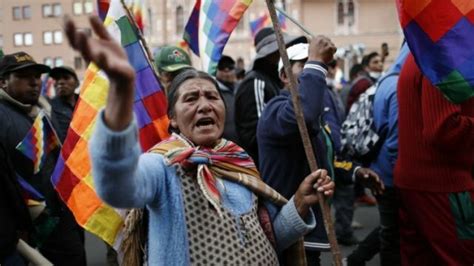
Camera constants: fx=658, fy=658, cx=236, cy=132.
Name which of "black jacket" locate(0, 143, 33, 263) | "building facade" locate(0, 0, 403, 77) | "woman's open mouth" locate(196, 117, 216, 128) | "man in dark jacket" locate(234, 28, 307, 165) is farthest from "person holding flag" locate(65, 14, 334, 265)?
"building facade" locate(0, 0, 403, 77)

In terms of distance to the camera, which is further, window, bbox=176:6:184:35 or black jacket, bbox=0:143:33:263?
window, bbox=176:6:184:35

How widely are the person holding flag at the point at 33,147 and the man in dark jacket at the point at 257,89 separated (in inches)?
49.7

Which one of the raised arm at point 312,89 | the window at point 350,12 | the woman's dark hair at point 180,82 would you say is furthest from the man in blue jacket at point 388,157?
the window at point 350,12

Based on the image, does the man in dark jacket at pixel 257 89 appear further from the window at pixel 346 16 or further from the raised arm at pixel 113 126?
the window at pixel 346 16

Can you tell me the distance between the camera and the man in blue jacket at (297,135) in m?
2.90

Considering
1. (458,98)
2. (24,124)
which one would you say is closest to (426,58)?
(458,98)

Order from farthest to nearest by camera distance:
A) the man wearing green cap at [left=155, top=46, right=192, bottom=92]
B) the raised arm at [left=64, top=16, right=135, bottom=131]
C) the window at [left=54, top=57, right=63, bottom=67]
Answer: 1. the window at [left=54, top=57, right=63, bottom=67]
2. the man wearing green cap at [left=155, top=46, right=192, bottom=92]
3. the raised arm at [left=64, top=16, right=135, bottom=131]

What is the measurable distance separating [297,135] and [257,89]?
98 centimetres

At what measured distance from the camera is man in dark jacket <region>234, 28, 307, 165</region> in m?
4.04

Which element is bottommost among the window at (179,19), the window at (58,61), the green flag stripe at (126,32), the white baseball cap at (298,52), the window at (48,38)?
the window at (58,61)

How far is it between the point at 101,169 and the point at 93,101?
128 cm

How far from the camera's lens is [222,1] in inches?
173

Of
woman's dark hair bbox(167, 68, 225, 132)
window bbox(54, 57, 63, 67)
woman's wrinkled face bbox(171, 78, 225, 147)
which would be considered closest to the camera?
woman's wrinkled face bbox(171, 78, 225, 147)

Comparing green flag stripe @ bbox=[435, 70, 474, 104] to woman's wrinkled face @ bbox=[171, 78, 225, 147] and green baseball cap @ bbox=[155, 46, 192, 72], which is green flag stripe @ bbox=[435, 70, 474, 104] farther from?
green baseball cap @ bbox=[155, 46, 192, 72]
